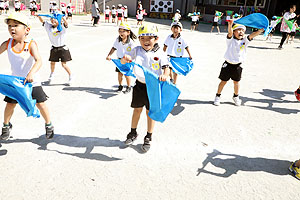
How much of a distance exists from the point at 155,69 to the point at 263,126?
2.63 meters

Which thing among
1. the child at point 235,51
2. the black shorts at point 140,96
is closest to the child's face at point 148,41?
the black shorts at point 140,96

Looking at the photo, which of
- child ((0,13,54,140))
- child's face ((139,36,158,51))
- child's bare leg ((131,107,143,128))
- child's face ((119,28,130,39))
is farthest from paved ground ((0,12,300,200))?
child's face ((139,36,158,51))

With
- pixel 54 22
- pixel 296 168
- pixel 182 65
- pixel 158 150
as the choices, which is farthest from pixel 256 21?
pixel 54 22

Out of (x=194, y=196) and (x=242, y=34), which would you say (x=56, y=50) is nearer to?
(x=242, y=34)

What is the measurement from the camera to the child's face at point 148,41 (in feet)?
10.6

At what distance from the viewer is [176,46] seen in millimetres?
5949

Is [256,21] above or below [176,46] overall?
above

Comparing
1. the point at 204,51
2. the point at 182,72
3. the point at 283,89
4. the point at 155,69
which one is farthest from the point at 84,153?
the point at 204,51

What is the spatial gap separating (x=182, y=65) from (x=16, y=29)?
3538 millimetres

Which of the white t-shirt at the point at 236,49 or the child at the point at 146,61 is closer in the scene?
the child at the point at 146,61

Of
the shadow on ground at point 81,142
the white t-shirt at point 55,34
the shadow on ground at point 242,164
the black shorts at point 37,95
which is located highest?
the white t-shirt at point 55,34

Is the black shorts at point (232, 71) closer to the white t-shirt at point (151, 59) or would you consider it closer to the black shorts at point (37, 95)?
the white t-shirt at point (151, 59)

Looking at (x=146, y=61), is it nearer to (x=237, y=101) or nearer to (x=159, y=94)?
(x=159, y=94)

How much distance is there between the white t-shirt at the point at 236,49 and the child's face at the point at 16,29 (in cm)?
396
